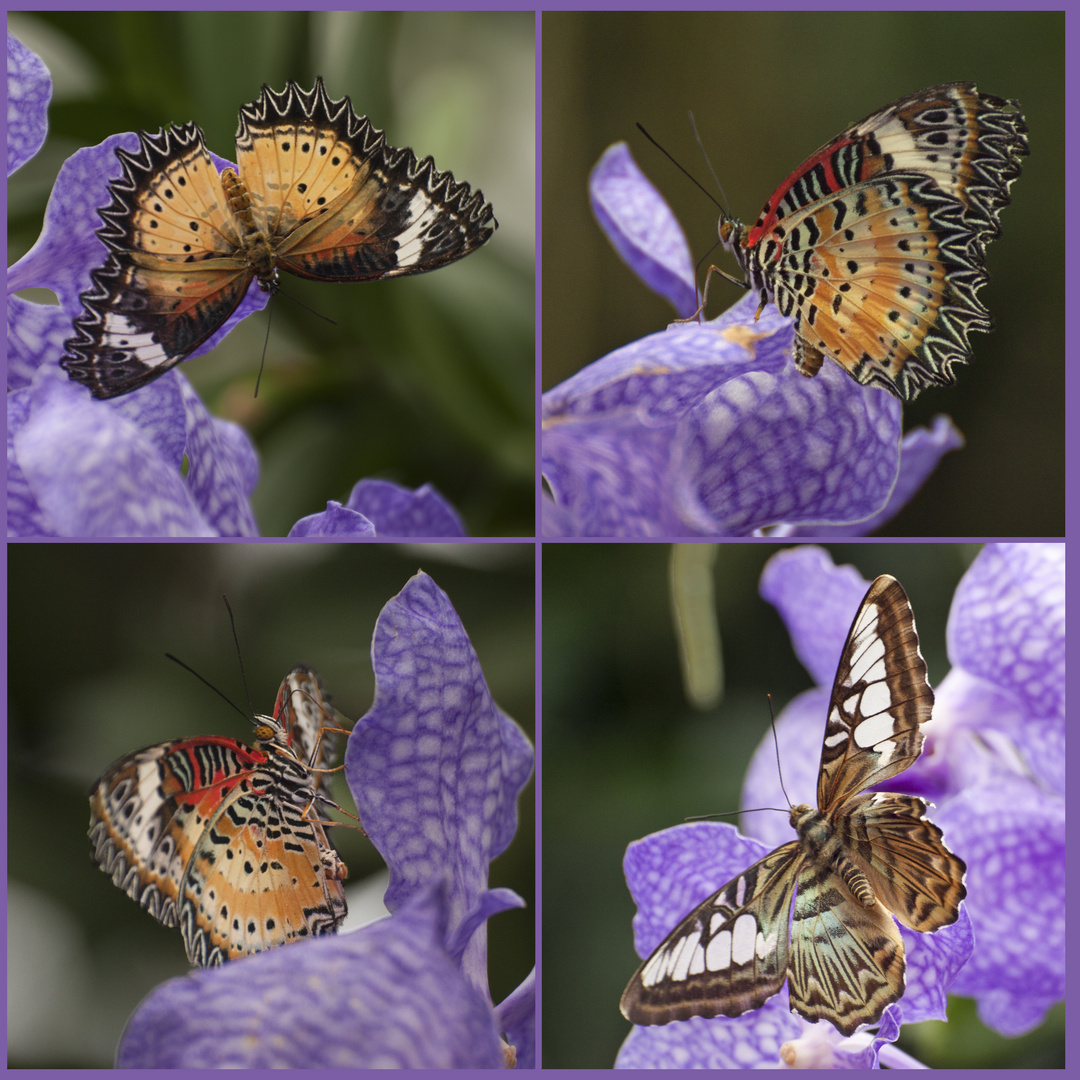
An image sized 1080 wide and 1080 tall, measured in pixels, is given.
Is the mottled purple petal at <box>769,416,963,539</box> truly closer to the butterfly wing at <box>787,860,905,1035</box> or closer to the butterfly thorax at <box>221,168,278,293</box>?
the butterfly wing at <box>787,860,905,1035</box>

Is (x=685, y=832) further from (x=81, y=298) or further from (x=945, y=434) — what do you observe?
(x=81, y=298)

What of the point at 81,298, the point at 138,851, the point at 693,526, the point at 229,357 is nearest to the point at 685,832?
the point at 693,526

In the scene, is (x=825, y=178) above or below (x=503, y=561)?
above

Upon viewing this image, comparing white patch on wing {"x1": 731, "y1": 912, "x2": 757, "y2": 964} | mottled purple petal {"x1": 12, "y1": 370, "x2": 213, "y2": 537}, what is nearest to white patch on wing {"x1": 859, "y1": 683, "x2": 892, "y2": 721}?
white patch on wing {"x1": 731, "y1": 912, "x2": 757, "y2": 964}

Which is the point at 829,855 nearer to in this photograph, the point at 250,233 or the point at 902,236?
the point at 902,236

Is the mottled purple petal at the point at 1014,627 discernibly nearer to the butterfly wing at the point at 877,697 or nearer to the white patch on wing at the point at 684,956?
the butterfly wing at the point at 877,697

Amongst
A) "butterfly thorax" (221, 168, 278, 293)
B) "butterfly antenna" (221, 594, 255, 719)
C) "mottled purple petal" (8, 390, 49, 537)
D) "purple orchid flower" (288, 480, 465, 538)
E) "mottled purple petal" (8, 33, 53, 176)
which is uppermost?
"mottled purple petal" (8, 33, 53, 176)

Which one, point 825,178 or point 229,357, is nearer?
point 825,178
